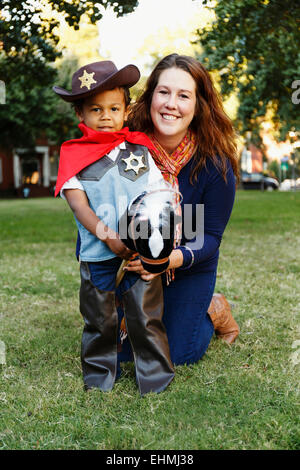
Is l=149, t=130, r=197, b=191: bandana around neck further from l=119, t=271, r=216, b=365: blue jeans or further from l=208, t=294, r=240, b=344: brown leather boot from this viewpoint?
l=208, t=294, r=240, b=344: brown leather boot

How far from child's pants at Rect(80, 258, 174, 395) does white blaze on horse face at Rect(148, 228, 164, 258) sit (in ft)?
1.32

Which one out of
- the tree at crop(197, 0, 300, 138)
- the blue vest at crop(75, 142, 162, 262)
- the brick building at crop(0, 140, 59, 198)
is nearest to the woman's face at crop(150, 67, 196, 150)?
the blue vest at crop(75, 142, 162, 262)

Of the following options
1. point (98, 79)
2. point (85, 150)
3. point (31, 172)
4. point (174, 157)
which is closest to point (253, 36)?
point (174, 157)

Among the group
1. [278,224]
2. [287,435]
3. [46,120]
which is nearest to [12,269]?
[287,435]

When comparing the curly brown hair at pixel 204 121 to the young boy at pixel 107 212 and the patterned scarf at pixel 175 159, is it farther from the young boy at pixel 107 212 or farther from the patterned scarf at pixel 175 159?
the young boy at pixel 107 212

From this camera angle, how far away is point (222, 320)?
375 centimetres

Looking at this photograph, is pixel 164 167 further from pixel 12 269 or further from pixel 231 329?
pixel 12 269

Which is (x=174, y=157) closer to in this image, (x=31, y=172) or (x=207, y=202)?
(x=207, y=202)

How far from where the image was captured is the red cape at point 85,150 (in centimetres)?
279

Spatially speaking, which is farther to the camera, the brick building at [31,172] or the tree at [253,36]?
the brick building at [31,172]

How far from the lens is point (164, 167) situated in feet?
10.2

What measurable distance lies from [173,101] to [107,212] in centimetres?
77

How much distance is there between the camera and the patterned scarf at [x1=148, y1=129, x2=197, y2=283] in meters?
3.09
